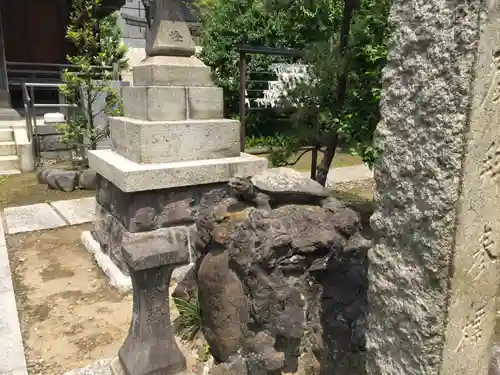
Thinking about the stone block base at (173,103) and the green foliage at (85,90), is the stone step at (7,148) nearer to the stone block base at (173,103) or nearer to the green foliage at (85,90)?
the green foliage at (85,90)

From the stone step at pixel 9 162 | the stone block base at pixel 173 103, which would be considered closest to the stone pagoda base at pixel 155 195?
the stone block base at pixel 173 103

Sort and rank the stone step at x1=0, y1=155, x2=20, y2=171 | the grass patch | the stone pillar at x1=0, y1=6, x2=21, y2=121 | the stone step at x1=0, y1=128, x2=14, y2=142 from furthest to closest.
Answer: the stone pillar at x1=0, y1=6, x2=21, y2=121 → the stone step at x1=0, y1=128, x2=14, y2=142 → the stone step at x1=0, y1=155, x2=20, y2=171 → the grass patch

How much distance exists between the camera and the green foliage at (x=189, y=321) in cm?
290

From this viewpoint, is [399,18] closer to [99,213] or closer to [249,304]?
[249,304]

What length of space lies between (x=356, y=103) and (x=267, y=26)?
659cm

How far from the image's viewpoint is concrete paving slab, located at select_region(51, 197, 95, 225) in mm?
5343

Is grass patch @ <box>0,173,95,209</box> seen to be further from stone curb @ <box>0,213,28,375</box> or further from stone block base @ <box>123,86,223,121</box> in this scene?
stone block base @ <box>123,86,223,121</box>

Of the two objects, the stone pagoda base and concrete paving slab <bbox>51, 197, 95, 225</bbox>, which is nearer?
the stone pagoda base

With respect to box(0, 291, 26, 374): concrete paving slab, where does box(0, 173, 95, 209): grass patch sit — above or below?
below

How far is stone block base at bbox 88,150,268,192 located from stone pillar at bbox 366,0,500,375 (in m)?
2.13

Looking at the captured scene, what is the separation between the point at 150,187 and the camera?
3.45 meters

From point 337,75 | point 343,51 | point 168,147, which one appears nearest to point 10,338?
point 168,147

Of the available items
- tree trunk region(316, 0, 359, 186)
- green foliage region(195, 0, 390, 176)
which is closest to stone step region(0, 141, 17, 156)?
green foliage region(195, 0, 390, 176)

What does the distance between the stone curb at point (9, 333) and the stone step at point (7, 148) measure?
5034 mm
